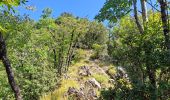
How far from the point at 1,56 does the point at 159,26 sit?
5885mm

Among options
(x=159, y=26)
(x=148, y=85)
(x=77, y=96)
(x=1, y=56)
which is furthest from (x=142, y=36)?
(x=77, y=96)

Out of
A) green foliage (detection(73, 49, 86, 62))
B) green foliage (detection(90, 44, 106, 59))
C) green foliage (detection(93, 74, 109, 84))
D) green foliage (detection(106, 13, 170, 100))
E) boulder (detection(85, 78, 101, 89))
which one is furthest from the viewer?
green foliage (detection(90, 44, 106, 59))

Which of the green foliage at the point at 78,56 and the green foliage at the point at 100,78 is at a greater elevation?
the green foliage at the point at 78,56

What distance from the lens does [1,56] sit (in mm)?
12836

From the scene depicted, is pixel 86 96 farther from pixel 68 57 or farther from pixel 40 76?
pixel 68 57

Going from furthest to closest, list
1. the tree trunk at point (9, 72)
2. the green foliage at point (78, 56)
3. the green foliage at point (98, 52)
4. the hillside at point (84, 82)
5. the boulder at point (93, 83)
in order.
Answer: the green foliage at point (98, 52) → the green foliage at point (78, 56) → the boulder at point (93, 83) → the hillside at point (84, 82) → the tree trunk at point (9, 72)

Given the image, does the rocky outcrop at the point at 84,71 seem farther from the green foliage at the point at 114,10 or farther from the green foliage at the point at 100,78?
the green foliage at the point at 114,10

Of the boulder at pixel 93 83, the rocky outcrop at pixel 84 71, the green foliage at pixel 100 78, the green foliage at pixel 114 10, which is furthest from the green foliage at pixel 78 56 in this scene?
the green foliage at pixel 114 10

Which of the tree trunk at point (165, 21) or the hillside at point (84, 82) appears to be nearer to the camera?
the tree trunk at point (165, 21)

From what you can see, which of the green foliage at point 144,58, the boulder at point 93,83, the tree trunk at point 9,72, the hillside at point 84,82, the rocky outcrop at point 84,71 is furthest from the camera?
the rocky outcrop at point 84,71

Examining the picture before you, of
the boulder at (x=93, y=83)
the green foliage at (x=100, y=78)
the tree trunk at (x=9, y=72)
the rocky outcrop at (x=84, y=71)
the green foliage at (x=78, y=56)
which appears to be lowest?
the tree trunk at (x=9, y=72)

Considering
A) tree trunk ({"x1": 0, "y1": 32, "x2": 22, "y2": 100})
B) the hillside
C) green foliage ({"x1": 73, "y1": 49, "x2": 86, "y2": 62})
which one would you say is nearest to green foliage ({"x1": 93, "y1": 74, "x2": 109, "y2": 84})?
the hillside

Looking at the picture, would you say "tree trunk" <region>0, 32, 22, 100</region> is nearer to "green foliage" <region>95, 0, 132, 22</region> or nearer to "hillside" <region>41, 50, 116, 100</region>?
"green foliage" <region>95, 0, 132, 22</region>

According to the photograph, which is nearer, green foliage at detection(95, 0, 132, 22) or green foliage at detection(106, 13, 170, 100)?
green foliage at detection(106, 13, 170, 100)
